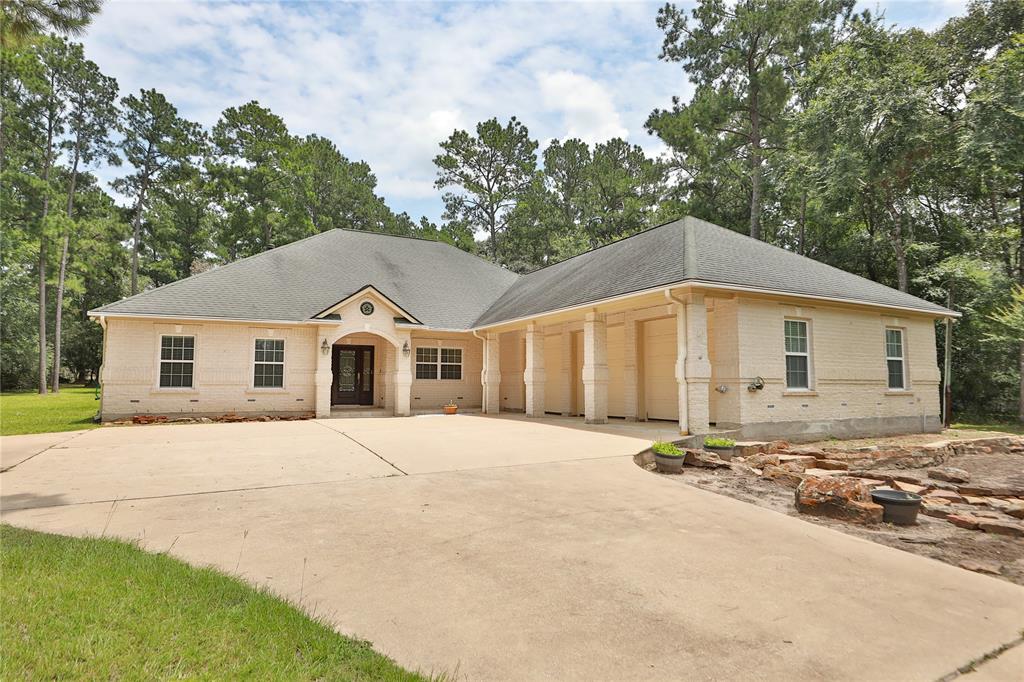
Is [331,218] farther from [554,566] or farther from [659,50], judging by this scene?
[554,566]

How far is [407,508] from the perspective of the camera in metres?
5.57

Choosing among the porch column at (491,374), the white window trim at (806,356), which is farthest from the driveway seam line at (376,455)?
the white window trim at (806,356)

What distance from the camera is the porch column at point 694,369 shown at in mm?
11258

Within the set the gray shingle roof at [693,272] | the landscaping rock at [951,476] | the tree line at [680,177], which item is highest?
the tree line at [680,177]

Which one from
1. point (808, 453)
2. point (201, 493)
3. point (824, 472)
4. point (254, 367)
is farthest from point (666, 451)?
point (254, 367)

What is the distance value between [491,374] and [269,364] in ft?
26.1

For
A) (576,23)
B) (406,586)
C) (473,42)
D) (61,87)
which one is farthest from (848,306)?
(61,87)

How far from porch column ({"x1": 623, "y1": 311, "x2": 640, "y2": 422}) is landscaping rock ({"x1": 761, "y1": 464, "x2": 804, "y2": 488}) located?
7623 millimetres

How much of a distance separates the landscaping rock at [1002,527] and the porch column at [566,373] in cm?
1315

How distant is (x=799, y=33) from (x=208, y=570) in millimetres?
32839

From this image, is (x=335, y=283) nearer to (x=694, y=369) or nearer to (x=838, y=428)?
(x=694, y=369)

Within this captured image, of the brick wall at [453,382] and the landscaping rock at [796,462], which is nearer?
the landscaping rock at [796,462]

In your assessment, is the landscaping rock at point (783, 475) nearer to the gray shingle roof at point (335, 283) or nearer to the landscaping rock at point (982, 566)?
the landscaping rock at point (982, 566)

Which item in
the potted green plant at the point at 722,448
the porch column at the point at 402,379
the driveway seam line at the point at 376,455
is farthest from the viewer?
the porch column at the point at 402,379
